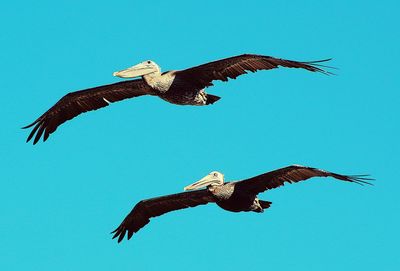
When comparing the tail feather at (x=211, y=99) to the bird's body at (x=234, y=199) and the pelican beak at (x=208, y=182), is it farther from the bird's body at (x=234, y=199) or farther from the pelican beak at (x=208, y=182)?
the bird's body at (x=234, y=199)

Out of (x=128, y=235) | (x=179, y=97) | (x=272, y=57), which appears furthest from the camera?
(x=128, y=235)

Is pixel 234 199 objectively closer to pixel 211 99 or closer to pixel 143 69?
pixel 211 99

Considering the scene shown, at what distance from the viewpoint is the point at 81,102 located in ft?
87.0

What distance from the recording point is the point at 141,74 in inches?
974

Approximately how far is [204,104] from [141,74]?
4.96 ft

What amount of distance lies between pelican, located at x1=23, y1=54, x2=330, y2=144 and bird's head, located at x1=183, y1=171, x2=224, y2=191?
1.57 meters

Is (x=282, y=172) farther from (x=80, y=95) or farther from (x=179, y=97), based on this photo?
(x=80, y=95)

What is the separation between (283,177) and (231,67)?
251 centimetres

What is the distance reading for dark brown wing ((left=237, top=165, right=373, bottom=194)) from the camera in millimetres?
22766

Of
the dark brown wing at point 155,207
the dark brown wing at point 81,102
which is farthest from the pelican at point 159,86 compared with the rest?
the dark brown wing at point 155,207

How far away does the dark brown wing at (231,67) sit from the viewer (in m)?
22.6

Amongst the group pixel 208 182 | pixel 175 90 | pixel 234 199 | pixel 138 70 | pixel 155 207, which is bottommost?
pixel 234 199

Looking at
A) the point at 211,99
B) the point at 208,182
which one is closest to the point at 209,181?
the point at 208,182

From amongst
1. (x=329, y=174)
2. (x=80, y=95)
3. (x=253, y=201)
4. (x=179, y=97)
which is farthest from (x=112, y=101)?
(x=329, y=174)
